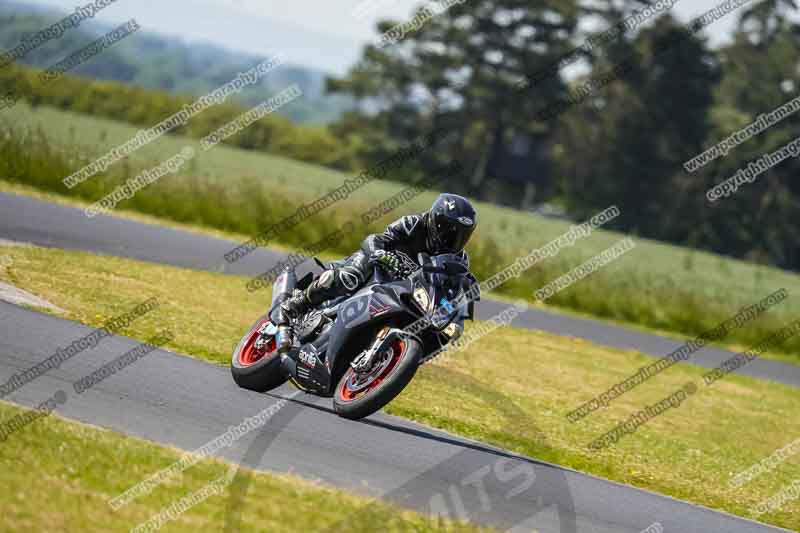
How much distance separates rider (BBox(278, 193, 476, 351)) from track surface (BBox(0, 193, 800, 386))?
7762 millimetres

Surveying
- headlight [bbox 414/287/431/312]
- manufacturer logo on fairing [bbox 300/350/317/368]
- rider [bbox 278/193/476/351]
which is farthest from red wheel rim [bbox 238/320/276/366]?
headlight [bbox 414/287/431/312]

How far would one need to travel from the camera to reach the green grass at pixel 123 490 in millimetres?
5695

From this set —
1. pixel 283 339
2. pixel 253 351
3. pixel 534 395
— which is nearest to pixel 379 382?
pixel 283 339

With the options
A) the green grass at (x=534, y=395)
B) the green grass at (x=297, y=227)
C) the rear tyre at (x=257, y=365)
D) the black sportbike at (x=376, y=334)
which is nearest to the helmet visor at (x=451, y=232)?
the black sportbike at (x=376, y=334)

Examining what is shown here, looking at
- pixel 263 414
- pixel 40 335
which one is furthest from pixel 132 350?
pixel 263 414

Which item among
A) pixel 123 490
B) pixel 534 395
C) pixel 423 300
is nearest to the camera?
pixel 123 490

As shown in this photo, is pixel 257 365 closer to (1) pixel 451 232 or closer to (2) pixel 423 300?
(2) pixel 423 300

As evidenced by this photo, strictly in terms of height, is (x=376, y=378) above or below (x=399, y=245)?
below

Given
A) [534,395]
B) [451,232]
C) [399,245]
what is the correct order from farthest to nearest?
[534,395]
[399,245]
[451,232]

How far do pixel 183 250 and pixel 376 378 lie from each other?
461 inches

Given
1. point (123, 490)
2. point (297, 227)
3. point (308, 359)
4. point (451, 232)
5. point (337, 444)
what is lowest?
point (297, 227)

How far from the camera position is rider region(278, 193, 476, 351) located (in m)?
8.66

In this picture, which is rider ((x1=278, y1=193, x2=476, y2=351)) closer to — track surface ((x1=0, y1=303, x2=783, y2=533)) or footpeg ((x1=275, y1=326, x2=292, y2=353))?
footpeg ((x1=275, y1=326, x2=292, y2=353))

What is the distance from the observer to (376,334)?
8820mm
